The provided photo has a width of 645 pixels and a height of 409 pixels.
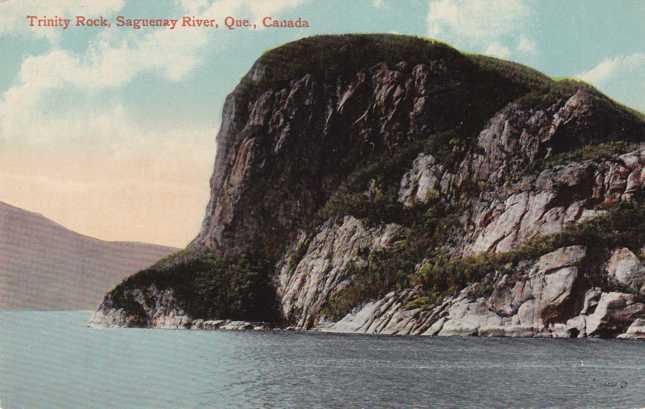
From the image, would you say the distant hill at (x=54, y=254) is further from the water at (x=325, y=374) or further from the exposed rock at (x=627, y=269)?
the exposed rock at (x=627, y=269)

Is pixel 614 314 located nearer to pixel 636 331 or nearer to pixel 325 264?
pixel 636 331

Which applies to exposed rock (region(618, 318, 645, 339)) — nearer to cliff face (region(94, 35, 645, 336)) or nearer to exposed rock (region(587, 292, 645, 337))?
cliff face (region(94, 35, 645, 336))

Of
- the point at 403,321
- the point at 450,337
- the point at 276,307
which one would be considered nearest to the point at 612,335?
the point at 450,337

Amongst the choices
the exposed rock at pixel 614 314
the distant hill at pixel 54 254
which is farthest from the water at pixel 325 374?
the distant hill at pixel 54 254

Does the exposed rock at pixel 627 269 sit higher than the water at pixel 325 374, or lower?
higher

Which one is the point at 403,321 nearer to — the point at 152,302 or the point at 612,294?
the point at 612,294

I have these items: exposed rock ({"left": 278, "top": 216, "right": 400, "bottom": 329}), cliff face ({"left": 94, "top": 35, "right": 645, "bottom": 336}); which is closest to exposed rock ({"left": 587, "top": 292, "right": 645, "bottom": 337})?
cliff face ({"left": 94, "top": 35, "right": 645, "bottom": 336})

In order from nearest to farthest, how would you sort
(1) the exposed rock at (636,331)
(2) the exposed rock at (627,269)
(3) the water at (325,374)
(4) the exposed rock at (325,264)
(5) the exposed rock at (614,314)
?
(3) the water at (325,374), (1) the exposed rock at (636,331), (5) the exposed rock at (614,314), (2) the exposed rock at (627,269), (4) the exposed rock at (325,264)

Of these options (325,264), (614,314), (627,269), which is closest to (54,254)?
(325,264)
